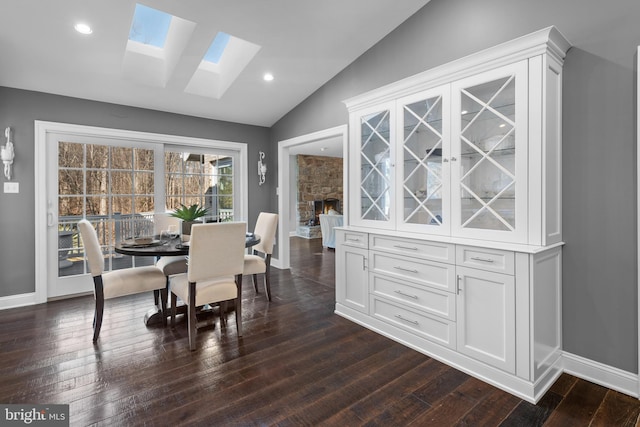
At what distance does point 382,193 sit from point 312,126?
6.17 feet

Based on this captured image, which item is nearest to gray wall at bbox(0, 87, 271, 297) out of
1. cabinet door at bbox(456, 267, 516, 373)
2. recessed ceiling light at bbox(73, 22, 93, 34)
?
recessed ceiling light at bbox(73, 22, 93, 34)

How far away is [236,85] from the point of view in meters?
4.04

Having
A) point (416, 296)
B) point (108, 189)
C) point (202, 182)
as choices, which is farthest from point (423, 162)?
point (108, 189)

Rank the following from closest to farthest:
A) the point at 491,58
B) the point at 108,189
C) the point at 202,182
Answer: the point at 491,58, the point at 108,189, the point at 202,182

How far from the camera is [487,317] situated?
7.02 ft

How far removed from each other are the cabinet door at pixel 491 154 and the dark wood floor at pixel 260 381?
101 centimetres

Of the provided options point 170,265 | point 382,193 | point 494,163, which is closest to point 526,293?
point 494,163

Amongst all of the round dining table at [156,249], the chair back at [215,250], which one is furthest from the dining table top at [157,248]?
the chair back at [215,250]

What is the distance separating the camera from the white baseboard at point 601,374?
6.53ft

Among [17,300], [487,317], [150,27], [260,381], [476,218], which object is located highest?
[150,27]

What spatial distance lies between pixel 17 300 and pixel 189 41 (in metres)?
3.34

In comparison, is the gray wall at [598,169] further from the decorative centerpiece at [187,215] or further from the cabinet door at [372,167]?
the decorative centerpiece at [187,215]

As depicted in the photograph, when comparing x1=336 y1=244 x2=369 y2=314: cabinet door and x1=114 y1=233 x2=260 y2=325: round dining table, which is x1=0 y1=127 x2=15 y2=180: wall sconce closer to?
x1=114 y1=233 x2=260 y2=325: round dining table

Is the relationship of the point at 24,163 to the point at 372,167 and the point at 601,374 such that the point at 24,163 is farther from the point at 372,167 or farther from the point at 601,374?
the point at 601,374
